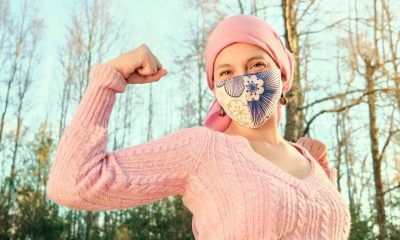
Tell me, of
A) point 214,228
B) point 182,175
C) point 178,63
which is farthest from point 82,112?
point 178,63

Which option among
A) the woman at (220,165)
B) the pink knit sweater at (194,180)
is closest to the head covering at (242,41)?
the woman at (220,165)

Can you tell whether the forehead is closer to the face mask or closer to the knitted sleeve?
the face mask

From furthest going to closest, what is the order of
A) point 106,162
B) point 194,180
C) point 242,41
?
point 242,41, point 194,180, point 106,162

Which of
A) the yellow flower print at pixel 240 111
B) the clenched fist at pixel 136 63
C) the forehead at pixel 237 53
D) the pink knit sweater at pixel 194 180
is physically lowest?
the pink knit sweater at pixel 194 180

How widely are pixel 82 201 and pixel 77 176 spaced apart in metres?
0.07

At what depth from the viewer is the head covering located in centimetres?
148

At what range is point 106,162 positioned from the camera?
124 centimetres

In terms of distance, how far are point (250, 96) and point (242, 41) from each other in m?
0.16

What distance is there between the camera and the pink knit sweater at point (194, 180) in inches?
47.7

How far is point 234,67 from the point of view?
149 cm

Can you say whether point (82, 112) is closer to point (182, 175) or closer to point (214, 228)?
point (182, 175)

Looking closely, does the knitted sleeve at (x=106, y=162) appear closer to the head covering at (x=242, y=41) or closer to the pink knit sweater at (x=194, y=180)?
the pink knit sweater at (x=194, y=180)

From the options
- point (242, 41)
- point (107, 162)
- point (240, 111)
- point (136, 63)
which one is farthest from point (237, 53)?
point (107, 162)

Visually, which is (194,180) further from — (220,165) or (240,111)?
(240,111)
